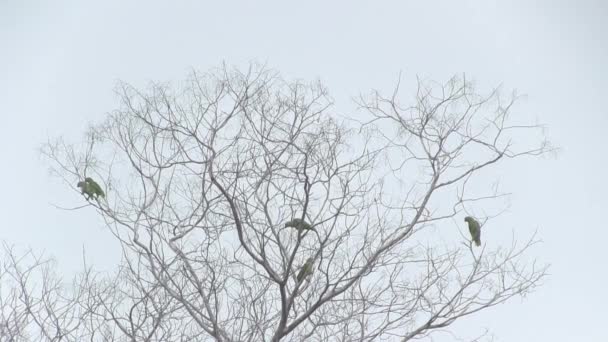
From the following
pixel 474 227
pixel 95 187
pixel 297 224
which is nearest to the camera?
pixel 297 224

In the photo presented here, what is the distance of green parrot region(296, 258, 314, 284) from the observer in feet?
22.8

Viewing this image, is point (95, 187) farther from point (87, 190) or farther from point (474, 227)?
point (474, 227)

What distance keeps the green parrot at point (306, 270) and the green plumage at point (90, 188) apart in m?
2.10

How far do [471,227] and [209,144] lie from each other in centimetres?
258

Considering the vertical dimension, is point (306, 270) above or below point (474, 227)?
below

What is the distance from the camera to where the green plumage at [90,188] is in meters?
7.43

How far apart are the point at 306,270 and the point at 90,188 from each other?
2248 mm

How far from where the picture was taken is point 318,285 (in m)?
7.45

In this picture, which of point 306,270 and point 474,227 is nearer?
point 306,270

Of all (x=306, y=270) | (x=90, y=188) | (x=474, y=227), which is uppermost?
(x=90, y=188)

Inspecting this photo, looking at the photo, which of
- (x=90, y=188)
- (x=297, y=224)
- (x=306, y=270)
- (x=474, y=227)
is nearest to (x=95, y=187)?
(x=90, y=188)

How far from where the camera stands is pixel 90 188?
24.4 feet

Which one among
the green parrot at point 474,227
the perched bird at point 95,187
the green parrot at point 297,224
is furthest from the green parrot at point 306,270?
the perched bird at point 95,187

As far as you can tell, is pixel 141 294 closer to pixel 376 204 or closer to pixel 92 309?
pixel 92 309
